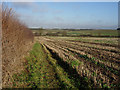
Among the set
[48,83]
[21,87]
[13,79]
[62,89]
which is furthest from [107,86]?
[13,79]

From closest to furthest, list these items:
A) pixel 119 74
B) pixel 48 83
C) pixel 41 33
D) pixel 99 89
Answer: pixel 99 89, pixel 48 83, pixel 119 74, pixel 41 33

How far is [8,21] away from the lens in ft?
21.3

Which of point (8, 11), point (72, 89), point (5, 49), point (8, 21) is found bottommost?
point (72, 89)

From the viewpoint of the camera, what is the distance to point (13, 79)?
7.11 meters

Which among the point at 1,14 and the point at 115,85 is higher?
the point at 1,14

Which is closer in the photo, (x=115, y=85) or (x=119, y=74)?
(x=115, y=85)

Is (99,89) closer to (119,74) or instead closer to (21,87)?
(119,74)

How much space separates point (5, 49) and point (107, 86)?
18.6ft

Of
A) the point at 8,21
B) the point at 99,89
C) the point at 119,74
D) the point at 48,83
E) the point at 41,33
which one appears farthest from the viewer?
the point at 41,33

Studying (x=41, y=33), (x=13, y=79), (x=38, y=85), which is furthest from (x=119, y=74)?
(x=41, y=33)

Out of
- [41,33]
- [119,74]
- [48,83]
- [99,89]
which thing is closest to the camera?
[99,89]

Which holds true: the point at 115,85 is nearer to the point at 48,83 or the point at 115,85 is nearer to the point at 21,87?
the point at 48,83

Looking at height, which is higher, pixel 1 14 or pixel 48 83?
pixel 1 14

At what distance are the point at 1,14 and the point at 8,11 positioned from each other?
81cm
